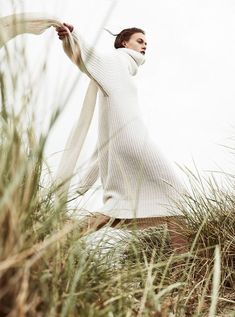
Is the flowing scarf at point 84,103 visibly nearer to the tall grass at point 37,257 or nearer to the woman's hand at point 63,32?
the woman's hand at point 63,32

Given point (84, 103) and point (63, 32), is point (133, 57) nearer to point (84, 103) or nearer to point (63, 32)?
point (84, 103)

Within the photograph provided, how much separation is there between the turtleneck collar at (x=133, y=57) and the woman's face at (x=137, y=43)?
0.28 ft

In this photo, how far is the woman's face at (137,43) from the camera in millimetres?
3896

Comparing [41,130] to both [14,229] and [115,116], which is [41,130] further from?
[115,116]

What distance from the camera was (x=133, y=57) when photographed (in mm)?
3768

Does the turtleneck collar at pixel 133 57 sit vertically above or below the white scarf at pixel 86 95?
above

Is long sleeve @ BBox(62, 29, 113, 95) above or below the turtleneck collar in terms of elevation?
below

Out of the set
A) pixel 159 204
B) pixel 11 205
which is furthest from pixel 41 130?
pixel 159 204

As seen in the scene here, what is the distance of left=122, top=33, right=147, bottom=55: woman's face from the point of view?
390cm

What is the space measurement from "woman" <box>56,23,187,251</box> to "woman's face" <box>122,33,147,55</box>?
0.24 m

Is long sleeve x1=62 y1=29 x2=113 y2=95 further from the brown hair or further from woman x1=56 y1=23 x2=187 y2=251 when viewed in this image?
the brown hair

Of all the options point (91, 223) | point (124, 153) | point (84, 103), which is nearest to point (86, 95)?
point (84, 103)

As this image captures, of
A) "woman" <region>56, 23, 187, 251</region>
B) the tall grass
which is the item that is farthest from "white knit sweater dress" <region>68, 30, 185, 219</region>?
the tall grass

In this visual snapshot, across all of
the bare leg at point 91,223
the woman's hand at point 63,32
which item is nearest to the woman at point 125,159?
the woman's hand at point 63,32
